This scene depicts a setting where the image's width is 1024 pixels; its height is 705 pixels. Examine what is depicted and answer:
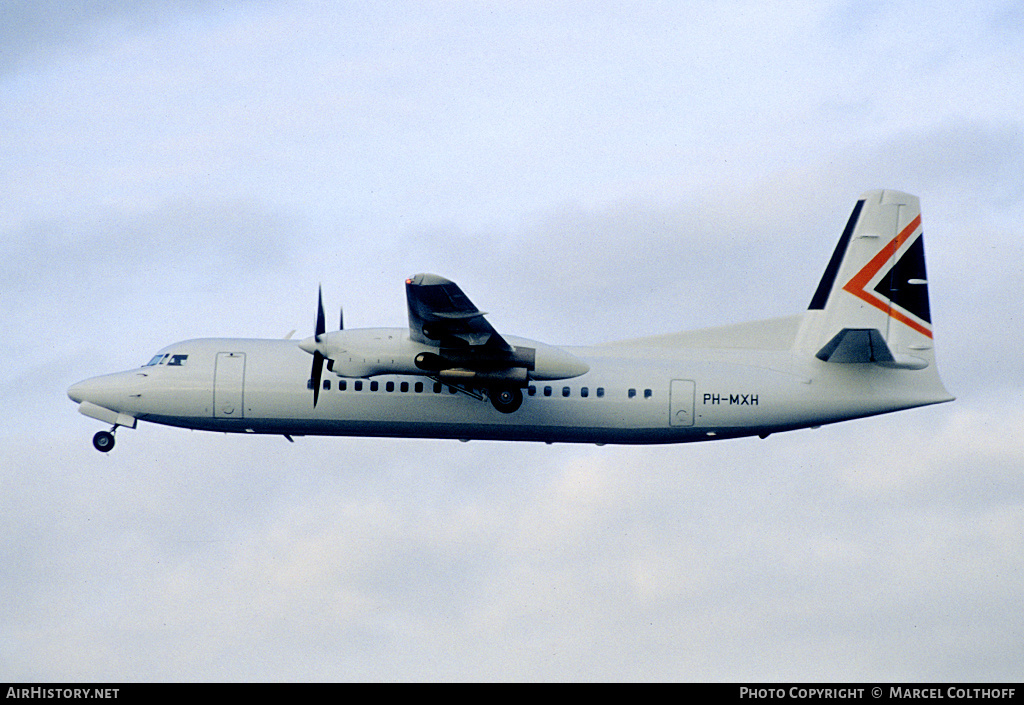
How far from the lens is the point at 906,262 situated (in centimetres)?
2767

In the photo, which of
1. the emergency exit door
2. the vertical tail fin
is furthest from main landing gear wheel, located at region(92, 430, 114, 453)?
the vertical tail fin

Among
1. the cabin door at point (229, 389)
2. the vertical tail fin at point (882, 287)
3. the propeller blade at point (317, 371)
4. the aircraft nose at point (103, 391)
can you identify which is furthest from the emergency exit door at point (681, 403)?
the aircraft nose at point (103, 391)

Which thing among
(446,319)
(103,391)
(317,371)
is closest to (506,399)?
(446,319)

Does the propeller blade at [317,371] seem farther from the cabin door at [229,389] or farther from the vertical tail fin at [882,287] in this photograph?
the vertical tail fin at [882,287]

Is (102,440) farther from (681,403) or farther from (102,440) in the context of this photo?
(681,403)

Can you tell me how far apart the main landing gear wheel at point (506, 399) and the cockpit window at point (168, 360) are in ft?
22.1

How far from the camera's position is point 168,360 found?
91.4 feet

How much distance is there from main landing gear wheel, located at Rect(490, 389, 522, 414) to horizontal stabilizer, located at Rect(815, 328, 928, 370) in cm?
622

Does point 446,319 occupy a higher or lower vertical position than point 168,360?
higher

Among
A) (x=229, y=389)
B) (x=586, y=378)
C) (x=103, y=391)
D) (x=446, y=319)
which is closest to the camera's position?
(x=446, y=319)

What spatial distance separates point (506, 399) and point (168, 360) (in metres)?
7.40
